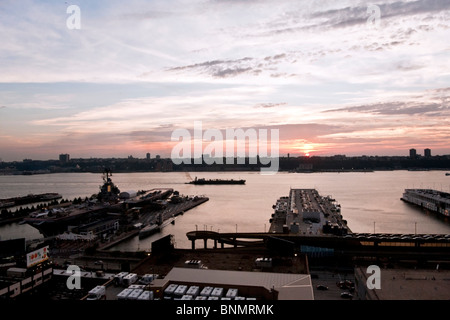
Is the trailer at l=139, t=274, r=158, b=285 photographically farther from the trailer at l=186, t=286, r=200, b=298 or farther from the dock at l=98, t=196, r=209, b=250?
the dock at l=98, t=196, r=209, b=250

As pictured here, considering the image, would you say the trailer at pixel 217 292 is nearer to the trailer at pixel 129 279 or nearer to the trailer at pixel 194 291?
the trailer at pixel 194 291

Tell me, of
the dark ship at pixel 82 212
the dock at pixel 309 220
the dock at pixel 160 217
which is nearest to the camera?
the dock at pixel 309 220

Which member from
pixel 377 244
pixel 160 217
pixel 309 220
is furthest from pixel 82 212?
pixel 377 244

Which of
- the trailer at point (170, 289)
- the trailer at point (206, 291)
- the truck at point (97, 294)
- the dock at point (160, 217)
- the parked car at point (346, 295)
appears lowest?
the dock at point (160, 217)

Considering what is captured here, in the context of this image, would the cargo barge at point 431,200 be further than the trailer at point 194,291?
Yes

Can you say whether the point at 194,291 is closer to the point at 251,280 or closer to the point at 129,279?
the point at 251,280

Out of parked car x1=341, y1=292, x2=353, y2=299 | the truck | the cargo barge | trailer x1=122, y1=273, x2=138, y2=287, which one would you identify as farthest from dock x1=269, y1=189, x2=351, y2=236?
the truck

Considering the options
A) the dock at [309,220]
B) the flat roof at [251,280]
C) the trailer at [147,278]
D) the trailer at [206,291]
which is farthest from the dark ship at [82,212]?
the trailer at [206,291]
